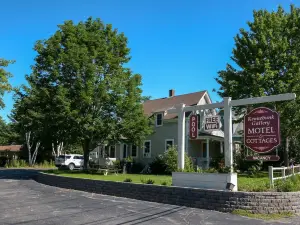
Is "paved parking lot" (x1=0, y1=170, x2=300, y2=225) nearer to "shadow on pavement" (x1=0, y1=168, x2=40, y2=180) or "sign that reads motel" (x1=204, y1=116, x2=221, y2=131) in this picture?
"sign that reads motel" (x1=204, y1=116, x2=221, y2=131)

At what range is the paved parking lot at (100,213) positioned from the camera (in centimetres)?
967

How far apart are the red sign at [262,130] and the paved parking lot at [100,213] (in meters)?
2.75

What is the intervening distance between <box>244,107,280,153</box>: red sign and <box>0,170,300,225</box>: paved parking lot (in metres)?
2.75

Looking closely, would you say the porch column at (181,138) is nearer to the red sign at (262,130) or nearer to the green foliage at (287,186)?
the red sign at (262,130)

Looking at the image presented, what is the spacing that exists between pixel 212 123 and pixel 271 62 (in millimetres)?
11287

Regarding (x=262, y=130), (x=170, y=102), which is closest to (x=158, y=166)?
(x=170, y=102)

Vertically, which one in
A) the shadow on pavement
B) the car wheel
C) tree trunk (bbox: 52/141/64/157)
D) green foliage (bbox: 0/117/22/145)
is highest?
green foliage (bbox: 0/117/22/145)

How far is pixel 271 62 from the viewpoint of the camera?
73.0 ft

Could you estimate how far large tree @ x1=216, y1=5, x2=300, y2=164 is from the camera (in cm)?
2131

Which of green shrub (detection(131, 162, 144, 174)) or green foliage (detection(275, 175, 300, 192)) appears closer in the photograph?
green foliage (detection(275, 175, 300, 192))

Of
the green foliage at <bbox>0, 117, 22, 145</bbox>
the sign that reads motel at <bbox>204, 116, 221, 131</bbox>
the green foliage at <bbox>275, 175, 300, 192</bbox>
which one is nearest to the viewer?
the green foliage at <bbox>275, 175, 300, 192</bbox>

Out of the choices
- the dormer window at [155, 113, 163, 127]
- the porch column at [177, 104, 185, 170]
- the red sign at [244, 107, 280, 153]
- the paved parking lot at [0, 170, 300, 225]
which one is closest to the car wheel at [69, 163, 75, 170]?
the dormer window at [155, 113, 163, 127]

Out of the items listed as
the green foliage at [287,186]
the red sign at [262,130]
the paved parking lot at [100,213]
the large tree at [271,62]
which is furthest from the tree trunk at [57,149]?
the green foliage at [287,186]

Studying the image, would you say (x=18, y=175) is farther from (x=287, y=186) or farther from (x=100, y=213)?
(x=287, y=186)
